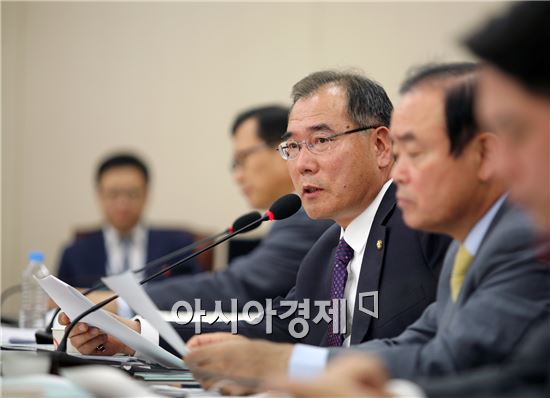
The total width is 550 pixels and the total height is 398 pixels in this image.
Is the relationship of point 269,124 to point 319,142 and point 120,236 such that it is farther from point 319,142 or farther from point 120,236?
point 319,142

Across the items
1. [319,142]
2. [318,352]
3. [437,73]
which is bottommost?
[318,352]

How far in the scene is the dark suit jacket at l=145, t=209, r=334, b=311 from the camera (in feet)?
9.44

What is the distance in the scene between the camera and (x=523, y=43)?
3.99 ft

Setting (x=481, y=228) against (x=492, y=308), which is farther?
(x=481, y=228)

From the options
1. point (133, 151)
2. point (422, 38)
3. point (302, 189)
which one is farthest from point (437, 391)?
point (133, 151)

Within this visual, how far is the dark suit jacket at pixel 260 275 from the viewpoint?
288cm

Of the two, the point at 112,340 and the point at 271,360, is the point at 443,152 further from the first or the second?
the point at 112,340

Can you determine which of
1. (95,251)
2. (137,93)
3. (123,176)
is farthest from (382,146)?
(137,93)

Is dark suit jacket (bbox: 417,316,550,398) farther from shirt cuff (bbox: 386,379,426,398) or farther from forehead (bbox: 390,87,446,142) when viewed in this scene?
forehead (bbox: 390,87,446,142)

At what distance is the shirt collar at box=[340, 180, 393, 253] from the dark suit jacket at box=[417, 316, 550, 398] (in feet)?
3.39

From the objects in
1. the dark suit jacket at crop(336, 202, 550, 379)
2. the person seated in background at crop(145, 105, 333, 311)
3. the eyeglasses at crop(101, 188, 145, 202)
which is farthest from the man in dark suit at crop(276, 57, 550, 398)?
the eyeglasses at crop(101, 188, 145, 202)

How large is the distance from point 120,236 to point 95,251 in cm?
25

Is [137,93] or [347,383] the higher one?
[137,93]

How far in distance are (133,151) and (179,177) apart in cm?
38
